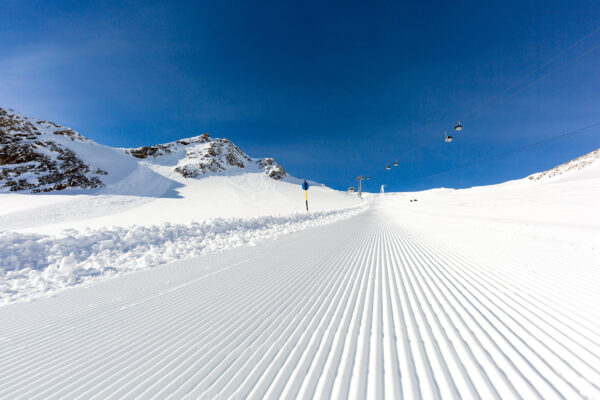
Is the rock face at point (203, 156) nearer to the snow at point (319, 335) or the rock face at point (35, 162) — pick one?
the rock face at point (35, 162)

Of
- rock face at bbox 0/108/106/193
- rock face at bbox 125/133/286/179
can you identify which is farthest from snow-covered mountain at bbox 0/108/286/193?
rock face at bbox 125/133/286/179

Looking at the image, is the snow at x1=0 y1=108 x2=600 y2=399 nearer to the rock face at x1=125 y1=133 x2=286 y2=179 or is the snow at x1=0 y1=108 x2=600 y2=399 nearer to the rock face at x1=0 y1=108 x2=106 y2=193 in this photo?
the rock face at x1=0 y1=108 x2=106 y2=193

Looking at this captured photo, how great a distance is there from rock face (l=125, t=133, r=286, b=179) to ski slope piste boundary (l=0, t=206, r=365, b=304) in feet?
122

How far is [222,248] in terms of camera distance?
7.18 m

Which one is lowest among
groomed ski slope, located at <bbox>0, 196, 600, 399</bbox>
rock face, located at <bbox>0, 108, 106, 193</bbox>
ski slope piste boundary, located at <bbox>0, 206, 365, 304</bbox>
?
groomed ski slope, located at <bbox>0, 196, 600, 399</bbox>

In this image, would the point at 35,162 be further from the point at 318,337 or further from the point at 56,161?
the point at 318,337

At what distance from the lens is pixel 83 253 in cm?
557

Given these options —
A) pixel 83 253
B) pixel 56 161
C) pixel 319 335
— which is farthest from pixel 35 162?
pixel 319 335

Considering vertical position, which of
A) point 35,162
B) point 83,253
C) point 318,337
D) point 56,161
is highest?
point 56,161

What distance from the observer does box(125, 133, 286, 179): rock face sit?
43969 mm

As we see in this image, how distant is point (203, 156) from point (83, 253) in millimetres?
47447

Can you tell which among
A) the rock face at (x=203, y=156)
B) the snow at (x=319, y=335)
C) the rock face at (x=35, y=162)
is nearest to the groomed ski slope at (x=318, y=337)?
the snow at (x=319, y=335)

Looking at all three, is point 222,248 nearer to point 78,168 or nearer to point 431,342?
point 431,342

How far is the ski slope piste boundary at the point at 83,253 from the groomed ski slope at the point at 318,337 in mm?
944
